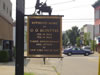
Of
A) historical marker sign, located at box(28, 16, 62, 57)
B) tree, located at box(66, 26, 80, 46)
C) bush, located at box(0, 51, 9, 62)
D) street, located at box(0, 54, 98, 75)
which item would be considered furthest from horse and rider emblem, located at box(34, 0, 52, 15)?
tree, located at box(66, 26, 80, 46)

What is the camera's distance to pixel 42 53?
642 cm

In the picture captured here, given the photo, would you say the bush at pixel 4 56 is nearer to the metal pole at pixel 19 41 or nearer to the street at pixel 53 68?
the street at pixel 53 68

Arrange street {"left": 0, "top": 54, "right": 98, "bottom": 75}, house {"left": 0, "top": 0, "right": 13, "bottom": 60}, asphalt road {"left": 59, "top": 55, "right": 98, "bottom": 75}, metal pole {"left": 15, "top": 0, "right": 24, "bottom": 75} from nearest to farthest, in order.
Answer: metal pole {"left": 15, "top": 0, "right": 24, "bottom": 75}, street {"left": 0, "top": 54, "right": 98, "bottom": 75}, asphalt road {"left": 59, "top": 55, "right": 98, "bottom": 75}, house {"left": 0, "top": 0, "right": 13, "bottom": 60}

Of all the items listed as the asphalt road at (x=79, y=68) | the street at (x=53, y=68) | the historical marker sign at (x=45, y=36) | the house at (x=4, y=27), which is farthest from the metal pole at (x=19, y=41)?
the house at (x=4, y=27)

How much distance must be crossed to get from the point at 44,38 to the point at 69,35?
110 m

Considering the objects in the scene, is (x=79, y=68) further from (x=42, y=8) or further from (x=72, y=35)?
(x=72, y=35)

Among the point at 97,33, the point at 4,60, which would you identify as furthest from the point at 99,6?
the point at 4,60

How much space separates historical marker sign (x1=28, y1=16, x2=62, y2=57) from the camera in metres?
6.40

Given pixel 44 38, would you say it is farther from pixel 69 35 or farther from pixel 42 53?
pixel 69 35

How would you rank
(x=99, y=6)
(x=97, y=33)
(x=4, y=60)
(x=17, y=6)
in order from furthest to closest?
1. (x=97, y=33)
2. (x=99, y=6)
3. (x=4, y=60)
4. (x=17, y=6)

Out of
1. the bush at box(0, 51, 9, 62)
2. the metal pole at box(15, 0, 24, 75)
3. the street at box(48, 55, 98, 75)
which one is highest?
the metal pole at box(15, 0, 24, 75)

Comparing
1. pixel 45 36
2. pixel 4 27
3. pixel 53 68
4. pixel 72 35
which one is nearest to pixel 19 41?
pixel 45 36

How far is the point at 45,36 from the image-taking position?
6391mm

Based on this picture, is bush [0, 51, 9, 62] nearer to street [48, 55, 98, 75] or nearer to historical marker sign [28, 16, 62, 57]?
street [48, 55, 98, 75]
